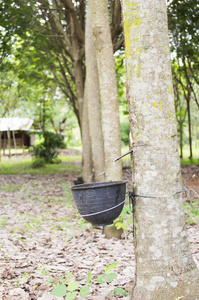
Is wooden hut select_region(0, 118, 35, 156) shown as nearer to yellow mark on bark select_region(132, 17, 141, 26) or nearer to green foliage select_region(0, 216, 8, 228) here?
green foliage select_region(0, 216, 8, 228)

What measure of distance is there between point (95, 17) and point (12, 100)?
64.7 ft

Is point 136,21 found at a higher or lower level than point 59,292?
higher

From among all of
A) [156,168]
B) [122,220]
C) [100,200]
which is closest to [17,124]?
[122,220]

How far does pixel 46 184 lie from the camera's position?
1064 centimetres

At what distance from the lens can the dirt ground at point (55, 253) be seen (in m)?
2.90

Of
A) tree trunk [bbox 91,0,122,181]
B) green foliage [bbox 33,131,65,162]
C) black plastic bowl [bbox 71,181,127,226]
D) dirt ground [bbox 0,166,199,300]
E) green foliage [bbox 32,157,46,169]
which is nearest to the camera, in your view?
black plastic bowl [bbox 71,181,127,226]

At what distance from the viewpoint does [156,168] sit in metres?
2.25

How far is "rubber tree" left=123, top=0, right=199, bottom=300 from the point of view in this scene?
2.23 metres

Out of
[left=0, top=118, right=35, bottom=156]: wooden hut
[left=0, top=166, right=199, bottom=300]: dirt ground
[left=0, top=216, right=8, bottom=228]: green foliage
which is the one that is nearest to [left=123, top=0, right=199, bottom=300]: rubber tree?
[left=0, top=166, right=199, bottom=300]: dirt ground

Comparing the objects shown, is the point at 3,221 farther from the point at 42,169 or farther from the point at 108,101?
the point at 42,169

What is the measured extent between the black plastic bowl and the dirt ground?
233 millimetres

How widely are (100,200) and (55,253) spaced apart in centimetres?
176

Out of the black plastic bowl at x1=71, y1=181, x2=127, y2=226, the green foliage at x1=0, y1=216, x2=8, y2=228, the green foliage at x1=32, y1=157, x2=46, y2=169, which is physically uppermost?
the black plastic bowl at x1=71, y1=181, x2=127, y2=226

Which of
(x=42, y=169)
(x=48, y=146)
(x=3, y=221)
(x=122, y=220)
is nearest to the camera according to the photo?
(x=122, y=220)
